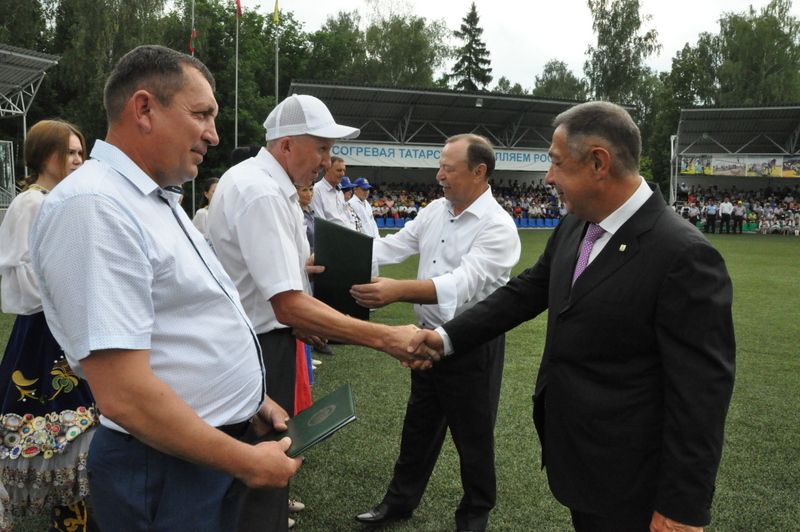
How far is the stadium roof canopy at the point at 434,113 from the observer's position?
32469 millimetres

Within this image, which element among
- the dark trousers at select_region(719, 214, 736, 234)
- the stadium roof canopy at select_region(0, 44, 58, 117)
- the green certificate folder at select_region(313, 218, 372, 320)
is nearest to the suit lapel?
the green certificate folder at select_region(313, 218, 372, 320)

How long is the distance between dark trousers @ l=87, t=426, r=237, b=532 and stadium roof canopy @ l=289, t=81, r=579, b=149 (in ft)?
98.3

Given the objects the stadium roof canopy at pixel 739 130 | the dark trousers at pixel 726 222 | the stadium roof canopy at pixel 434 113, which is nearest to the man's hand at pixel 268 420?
the stadium roof canopy at pixel 434 113

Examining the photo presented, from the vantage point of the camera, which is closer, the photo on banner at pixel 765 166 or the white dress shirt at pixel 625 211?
the white dress shirt at pixel 625 211

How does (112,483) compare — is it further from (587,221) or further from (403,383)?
(403,383)

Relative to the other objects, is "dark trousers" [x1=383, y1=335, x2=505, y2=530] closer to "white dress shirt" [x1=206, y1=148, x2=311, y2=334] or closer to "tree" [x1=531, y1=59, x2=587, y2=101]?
"white dress shirt" [x1=206, y1=148, x2=311, y2=334]

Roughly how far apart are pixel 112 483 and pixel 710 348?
5.82 ft

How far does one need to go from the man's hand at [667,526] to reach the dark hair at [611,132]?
1128mm

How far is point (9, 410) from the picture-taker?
9.83 feet

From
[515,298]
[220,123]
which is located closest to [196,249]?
[515,298]

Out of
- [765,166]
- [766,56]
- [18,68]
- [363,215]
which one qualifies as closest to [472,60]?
[766,56]

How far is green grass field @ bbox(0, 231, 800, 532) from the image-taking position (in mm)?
3961

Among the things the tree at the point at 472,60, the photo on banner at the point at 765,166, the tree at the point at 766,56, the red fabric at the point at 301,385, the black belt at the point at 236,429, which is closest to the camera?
the black belt at the point at 236,429

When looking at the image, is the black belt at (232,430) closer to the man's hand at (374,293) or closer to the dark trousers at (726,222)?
the man's hand at (374,293)
